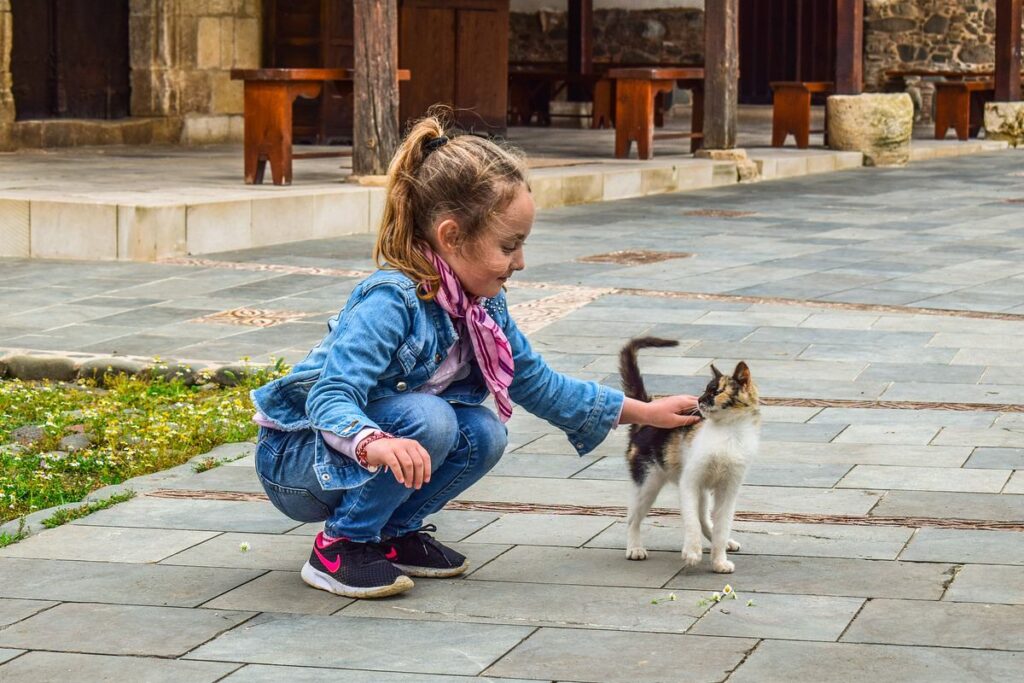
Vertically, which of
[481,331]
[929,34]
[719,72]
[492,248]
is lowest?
[481,331]

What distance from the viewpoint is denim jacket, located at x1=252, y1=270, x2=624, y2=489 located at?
3.40 metres

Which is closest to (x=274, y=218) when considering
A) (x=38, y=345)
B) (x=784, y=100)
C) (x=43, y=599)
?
(x=38, y=345)

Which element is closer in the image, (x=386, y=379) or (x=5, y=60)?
(x=386, y=379)

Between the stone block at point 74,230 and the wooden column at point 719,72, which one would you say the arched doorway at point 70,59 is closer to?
the stone block at point 74,230

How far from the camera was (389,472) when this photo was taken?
3.50m

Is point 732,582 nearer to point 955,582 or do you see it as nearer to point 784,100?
point 955,582

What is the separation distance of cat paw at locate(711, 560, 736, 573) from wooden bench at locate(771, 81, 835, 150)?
44.7ft

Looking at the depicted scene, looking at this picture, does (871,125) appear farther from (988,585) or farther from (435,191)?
(435,191)

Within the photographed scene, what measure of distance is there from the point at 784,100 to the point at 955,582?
1384 cm

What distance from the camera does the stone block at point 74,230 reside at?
30.6 feet

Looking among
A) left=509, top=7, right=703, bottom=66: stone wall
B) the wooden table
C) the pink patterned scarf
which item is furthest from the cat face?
left=509, top=7, right=703, bottom=66: stone wall

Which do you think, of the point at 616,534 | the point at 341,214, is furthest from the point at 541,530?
the point at 341,214

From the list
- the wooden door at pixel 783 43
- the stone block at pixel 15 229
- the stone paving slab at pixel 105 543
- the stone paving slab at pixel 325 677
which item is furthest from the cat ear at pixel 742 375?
the wooden door at pixel 783 43

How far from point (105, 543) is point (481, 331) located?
44.5 inches
